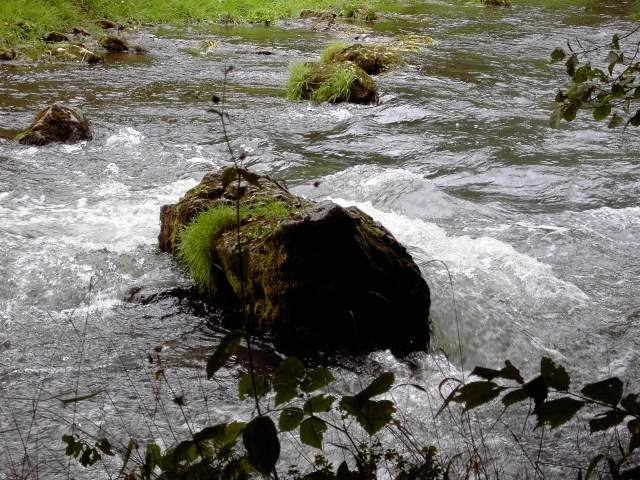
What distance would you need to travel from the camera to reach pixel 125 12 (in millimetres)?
19125

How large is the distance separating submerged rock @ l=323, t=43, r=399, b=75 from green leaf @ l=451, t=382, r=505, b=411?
11.5m

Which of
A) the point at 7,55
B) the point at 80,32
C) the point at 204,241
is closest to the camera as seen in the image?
the point at 204,241

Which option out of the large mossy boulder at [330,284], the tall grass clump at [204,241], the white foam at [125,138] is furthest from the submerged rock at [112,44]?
the large mossy boulder at [330,284]

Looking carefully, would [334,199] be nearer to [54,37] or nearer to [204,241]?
[204,241]

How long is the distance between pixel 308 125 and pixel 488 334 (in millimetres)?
5881

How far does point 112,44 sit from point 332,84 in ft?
22.0

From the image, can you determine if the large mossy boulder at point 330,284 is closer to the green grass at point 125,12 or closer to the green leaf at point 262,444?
the green leaf at point 262,444

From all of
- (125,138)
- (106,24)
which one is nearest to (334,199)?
(125,138)

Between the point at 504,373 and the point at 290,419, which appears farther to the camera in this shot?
the point at 290,419

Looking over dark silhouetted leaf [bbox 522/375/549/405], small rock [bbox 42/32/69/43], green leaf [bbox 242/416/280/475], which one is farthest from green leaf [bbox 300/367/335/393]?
small rock [bbox 42/32/69/43]

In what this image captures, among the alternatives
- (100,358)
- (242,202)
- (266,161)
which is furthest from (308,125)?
(100,358)

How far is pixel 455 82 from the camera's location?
11602mm

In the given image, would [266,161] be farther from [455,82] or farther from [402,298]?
[455,82]

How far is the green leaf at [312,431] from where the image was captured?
4.69 ft
